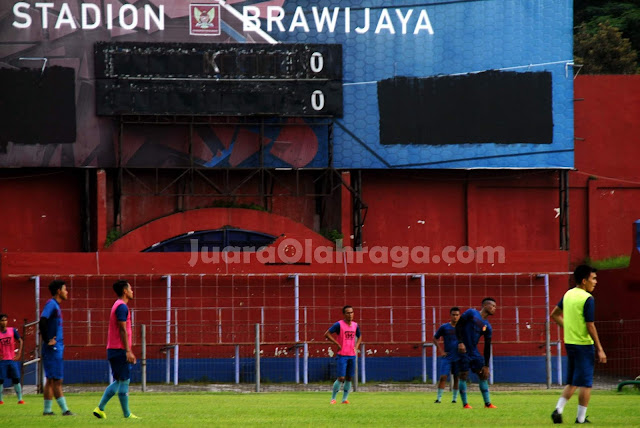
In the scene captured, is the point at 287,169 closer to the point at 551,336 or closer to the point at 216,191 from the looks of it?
the point at 216,191

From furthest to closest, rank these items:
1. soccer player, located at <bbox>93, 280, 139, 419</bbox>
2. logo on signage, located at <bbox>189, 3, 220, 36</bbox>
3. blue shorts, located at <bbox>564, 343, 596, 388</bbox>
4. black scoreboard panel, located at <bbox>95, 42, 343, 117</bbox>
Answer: logo on signage, located at <bbox>189, 3, 220, 36</bbox> → black scoreboard panel, located at <bbox>95, 42, 343, 117</bbox> → soccer player, located at <bbox>93, 280, 139, 419</bbox> → blue shorts, located at <bbox>564, 343, 596, 388</bbox>

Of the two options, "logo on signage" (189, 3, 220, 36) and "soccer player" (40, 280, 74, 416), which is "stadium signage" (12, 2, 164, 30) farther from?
"soccer player" (40, 280, 74, 416)

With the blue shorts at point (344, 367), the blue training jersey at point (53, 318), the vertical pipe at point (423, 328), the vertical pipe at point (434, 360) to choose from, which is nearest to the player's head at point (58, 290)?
the blue training jersey at point (53, 318)

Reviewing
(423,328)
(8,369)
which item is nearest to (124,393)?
(8,369)

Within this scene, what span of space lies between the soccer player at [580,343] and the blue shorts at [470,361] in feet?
12.2

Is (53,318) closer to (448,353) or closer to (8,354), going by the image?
(8,354)

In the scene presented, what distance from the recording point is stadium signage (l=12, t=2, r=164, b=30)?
32.5 metres

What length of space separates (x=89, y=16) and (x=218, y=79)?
4.24 m

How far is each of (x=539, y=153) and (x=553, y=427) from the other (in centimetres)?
2278

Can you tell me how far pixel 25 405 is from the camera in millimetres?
18141

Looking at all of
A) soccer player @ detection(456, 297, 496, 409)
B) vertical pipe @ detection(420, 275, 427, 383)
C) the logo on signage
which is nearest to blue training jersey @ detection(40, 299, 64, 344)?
soccer player @ detection(456, 297, 496, 409)

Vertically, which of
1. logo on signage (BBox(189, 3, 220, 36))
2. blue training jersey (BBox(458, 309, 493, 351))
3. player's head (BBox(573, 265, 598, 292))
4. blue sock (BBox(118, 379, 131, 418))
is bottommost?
blue sock (BBox(118, 379, 131, 418))

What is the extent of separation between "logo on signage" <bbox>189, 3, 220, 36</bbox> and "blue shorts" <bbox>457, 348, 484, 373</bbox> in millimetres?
19177

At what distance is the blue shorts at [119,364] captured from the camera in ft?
44.1
